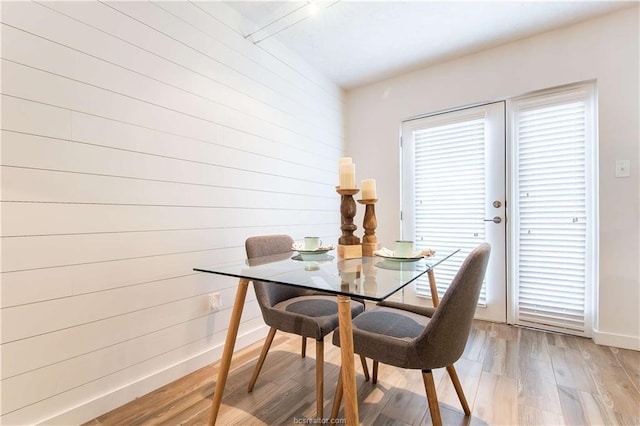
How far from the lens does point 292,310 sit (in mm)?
1536

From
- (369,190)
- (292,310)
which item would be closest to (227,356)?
(292,310)

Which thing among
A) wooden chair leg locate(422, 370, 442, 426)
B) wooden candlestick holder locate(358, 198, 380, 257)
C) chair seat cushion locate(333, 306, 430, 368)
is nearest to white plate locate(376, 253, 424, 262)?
wooden candlestick holder locate(358, 198, 380, 257)

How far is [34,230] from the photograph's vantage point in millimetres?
1209

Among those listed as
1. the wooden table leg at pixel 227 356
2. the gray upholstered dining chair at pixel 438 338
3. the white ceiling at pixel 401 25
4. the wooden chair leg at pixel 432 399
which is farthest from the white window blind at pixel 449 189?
the wooden table leg at pixel 227 356

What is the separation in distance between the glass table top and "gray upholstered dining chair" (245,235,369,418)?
14 centimetres

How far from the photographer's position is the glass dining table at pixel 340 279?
96 cm

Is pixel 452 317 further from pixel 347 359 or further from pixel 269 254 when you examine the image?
pixel 269 254

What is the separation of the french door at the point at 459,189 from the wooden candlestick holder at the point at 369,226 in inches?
55.5

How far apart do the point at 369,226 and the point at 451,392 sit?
997 mm

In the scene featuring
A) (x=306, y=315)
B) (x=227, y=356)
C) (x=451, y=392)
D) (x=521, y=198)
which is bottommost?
(x=451, y=392)

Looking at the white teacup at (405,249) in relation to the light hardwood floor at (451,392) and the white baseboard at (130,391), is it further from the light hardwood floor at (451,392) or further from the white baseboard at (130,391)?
the white baseboard at (130,391)

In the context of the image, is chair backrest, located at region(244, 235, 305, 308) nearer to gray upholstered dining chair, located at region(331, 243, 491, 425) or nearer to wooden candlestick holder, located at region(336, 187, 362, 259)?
wooden candlestick holder, located at region(336, 187, 362, 259)

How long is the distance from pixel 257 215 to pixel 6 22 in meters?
1.54

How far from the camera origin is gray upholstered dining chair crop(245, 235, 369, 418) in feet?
4.39
